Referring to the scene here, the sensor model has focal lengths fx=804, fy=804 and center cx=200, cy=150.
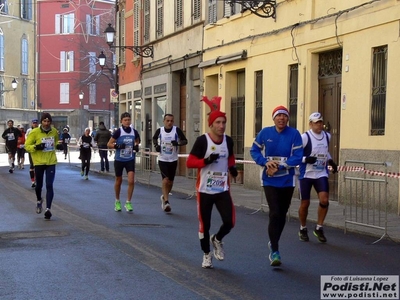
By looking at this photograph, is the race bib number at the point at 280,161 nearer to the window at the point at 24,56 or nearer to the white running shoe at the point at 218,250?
the white running shoe at the point at 218,250

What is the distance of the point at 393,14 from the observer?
48.4ft

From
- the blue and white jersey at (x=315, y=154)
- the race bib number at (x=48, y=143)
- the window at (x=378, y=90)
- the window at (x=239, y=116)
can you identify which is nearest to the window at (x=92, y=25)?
the window at (x=239, y=116)

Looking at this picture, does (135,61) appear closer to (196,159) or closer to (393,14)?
(393,14)

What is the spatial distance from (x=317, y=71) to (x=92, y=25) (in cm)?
5785

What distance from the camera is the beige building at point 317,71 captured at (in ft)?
49.9

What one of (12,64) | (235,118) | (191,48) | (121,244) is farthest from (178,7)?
(12,64)

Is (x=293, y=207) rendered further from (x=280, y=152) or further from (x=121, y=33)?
(x=121, y=33)

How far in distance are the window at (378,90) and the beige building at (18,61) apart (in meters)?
45.2

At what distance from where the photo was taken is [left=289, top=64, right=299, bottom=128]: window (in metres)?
19.0

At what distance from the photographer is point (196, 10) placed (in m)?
26.1

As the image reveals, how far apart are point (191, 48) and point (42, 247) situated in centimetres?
1729

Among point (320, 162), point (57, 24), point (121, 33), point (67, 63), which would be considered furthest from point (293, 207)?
point (57, 24)

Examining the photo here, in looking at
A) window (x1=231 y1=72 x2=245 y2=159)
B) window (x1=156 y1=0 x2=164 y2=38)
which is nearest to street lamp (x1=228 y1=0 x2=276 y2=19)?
window (x1=231 y1=72 x2=245 y2=159)

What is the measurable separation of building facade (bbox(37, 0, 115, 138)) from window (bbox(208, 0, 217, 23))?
48.8 metres
